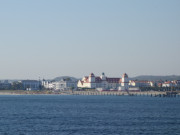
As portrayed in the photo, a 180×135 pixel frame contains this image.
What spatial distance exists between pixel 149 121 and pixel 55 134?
17.7m

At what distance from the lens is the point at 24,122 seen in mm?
58875

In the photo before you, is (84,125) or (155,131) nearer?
(155,131)

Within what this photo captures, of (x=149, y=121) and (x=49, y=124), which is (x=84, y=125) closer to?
(x=49, y=124)

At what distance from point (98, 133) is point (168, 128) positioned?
31.1 ft

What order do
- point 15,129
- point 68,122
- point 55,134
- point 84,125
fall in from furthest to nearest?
point 68,122, point 84,125, point 15,129, point 55,134

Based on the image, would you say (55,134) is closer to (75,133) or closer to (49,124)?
(75,133)

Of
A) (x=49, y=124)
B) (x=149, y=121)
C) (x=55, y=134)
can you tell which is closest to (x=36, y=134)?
(x=55, y=134)

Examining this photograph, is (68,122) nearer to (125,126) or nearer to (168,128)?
(125,126)

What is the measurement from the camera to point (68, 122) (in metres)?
58.4

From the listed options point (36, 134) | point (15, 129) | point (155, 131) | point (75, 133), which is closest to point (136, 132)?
point (155, 131)

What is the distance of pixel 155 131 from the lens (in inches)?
1950

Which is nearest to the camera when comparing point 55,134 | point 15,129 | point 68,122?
point 55,134

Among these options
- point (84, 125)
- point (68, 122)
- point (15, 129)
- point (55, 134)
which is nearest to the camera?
point (55, 134)

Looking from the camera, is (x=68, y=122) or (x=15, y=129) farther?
(x=68, y=122)
